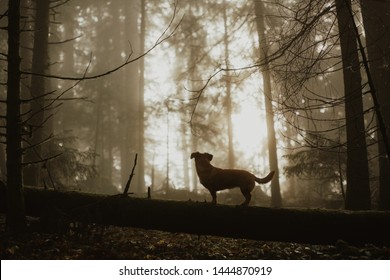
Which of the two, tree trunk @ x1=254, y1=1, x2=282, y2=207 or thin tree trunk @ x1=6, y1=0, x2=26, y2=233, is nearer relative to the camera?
thin tree trunk @ x1=6, y1=0, x2=26, y2=233

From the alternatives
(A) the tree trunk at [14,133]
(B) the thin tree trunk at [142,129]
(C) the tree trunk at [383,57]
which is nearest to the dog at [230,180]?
(A) the tree trunk at [14,133]

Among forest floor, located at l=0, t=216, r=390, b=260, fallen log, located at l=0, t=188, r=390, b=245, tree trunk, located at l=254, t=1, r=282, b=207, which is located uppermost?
tree trunk, located at l=254, t=1, r=282, b=207

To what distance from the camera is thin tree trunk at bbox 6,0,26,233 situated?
5.33 m

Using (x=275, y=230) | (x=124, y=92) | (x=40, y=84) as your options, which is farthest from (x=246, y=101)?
(x=124, y=92)

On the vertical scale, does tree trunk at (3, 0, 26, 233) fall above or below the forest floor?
above

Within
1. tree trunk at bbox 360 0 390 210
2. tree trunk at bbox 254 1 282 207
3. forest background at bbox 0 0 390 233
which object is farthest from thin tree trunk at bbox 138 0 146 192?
tree trunk at bbox 360 0 390 210

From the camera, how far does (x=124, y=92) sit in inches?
1220

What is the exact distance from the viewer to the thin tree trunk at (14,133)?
5332mm

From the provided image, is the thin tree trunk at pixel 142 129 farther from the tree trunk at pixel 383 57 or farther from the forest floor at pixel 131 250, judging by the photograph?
the forest floor at pixel 131 250

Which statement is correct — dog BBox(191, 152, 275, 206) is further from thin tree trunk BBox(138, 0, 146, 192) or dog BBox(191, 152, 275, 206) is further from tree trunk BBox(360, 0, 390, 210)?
thin tree trunk BBox(138, 0, 146, 192)

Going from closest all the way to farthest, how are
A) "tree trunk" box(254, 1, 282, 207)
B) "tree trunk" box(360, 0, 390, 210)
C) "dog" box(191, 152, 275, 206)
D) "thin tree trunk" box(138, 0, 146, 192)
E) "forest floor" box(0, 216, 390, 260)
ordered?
"forest floor" box(0, 216, 390, 260), "dog" box(191, 152, 275, 206), "tree trunk" box(360, 0, 390, 210), "tree trunk" box(254, 1, 282, 207), "thin tree trunk" box(138, 0, 146, 192)

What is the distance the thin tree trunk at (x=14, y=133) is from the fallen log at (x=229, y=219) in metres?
0.51

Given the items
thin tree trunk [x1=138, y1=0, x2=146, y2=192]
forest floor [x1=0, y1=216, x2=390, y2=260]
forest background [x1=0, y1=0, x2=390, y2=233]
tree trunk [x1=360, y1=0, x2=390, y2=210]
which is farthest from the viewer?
thin tree trunk [x1=138, y1=0, x2=146, y2=192]

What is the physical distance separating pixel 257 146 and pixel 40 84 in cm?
1905
